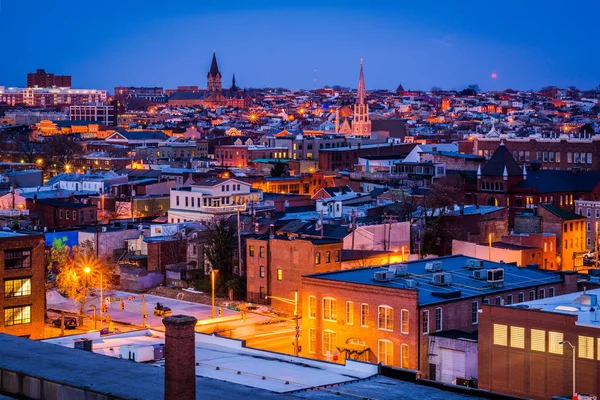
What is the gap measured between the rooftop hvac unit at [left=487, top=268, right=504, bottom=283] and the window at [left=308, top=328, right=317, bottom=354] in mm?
6657

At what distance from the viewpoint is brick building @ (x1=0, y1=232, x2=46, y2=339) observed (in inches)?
1735

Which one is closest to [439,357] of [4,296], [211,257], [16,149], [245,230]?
[4,296]

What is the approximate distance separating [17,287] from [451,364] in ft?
53.2

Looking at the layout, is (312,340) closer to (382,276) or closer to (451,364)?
(382,276)

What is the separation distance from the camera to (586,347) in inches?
1335

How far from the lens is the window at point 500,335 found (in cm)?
3581

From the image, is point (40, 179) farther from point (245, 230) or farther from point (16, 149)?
point (16, 149)

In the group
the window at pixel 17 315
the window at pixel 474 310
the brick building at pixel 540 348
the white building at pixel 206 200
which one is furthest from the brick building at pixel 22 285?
the white building at pixel 206 200

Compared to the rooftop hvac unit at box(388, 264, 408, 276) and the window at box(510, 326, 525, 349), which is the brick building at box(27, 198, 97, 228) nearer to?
the rooftop hvac unit at box(388, 264, 408, 276)

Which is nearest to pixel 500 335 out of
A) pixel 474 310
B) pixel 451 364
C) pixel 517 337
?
pixel 517 337

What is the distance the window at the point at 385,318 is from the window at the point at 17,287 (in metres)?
13.1

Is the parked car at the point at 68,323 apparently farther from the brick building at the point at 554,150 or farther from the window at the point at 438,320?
the brick building at the point at 554,150

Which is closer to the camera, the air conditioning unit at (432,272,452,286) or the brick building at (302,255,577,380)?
the brick building at (302,255,577,380)

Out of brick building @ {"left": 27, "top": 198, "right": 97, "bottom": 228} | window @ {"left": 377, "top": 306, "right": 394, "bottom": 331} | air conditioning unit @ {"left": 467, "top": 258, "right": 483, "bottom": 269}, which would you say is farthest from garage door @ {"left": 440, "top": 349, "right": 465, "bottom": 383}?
brick building @ {"left": 27, "top": 198, "right": 97, "bottom": 228}
